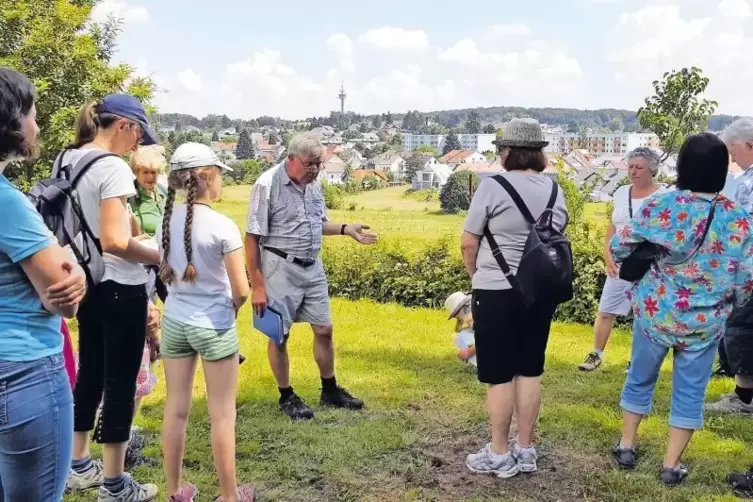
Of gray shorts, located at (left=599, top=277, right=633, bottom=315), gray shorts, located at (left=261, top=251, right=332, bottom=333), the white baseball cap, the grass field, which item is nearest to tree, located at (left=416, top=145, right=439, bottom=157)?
gray shorts, located at (left=599, top=277, right=633, bottom=315)

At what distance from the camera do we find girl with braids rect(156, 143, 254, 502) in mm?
2785

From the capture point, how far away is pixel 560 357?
6.11 meters

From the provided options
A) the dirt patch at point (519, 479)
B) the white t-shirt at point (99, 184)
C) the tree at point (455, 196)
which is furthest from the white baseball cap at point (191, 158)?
the tree at point (455, 196)

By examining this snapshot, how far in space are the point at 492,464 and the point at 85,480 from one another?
6.92ft

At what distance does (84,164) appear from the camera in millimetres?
2797

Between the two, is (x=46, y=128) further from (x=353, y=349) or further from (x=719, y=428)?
(x=719, y=428)

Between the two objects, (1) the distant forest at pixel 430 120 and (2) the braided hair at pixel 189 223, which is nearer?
(2) the braided hair at pixel 189 223

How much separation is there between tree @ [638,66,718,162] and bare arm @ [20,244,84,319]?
9.80 m

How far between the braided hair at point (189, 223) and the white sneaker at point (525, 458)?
79.4 inches

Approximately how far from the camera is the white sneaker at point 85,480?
3.35 metres

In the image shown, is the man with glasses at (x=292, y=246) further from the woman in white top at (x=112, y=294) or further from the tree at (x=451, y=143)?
the tree at (x=451, y=143)

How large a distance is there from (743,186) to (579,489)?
221cm

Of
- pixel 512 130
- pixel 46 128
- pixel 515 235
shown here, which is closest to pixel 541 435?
pixel 515 235

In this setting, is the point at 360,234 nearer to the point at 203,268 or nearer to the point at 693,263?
the point at 203,268
